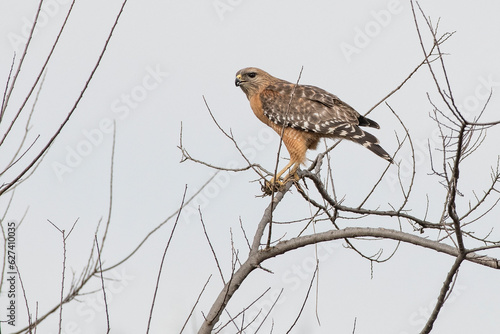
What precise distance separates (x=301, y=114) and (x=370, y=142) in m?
1.08

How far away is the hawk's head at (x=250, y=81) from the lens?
9.05 metres

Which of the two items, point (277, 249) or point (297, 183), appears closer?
point (277, 249)

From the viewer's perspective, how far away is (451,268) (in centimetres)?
386

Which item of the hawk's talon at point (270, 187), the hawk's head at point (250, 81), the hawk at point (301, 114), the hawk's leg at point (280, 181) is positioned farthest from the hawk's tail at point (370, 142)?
the hawk's head at point (250, 81)

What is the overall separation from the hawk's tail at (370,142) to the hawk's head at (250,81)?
6.23 feet

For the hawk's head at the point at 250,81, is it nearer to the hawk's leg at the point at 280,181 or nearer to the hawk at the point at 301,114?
the hawk at the point at 301,114

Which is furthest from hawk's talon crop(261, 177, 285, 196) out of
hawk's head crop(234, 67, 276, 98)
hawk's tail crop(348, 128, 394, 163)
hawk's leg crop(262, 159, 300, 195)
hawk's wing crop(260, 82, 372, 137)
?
hawk's head crop(234, 67, 276, 98)

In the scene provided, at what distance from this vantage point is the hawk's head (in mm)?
9047

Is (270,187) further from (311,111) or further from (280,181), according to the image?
(311,111)

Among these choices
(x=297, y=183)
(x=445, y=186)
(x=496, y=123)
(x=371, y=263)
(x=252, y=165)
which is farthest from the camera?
(x=297, y=183)

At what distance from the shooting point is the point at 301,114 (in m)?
8.14

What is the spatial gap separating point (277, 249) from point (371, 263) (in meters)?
1.56

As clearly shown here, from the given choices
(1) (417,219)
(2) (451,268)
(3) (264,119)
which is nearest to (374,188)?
(1) (417,219)

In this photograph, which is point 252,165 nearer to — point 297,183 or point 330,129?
point 297,183
